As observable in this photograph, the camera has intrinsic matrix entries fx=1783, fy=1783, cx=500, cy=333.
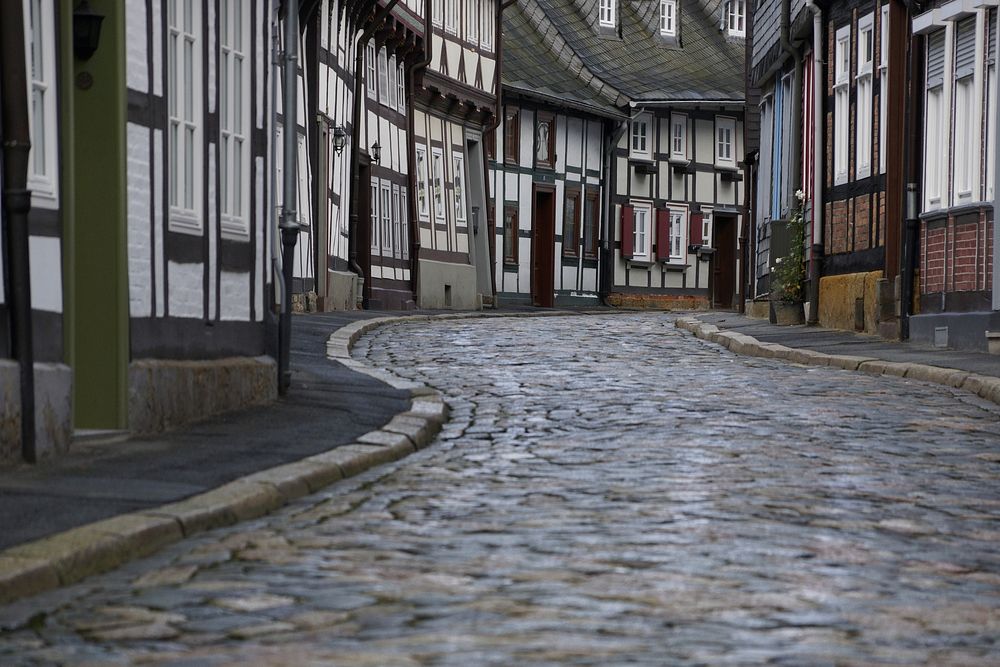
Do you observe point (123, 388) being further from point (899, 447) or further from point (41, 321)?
A: point (899, 447)

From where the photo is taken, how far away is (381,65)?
33.6m

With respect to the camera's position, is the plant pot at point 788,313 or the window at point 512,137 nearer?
the plant pot at point 788,313

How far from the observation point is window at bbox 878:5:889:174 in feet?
72.2

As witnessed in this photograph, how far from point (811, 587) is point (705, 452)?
4209mm

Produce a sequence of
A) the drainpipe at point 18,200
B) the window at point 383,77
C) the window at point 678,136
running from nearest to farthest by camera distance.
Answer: the drainpipe at point 18,200
the window at point 383,77
the window at point 678,136

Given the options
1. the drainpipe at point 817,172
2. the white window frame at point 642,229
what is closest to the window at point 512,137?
the white window frame at point 642,229

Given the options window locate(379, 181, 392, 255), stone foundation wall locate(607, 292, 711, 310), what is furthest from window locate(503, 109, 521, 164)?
window locate(379, 181, 392, 255)

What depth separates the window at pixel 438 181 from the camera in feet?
123

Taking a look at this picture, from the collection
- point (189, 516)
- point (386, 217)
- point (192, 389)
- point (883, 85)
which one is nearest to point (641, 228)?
point (386, 217)

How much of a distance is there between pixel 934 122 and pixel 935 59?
69cm

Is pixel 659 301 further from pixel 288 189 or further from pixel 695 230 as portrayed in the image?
pixel 288 189

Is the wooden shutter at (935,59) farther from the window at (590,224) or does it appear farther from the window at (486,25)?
the window at (590,224)

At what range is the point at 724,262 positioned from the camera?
5266 cm

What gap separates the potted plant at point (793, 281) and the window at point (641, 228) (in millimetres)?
22460
